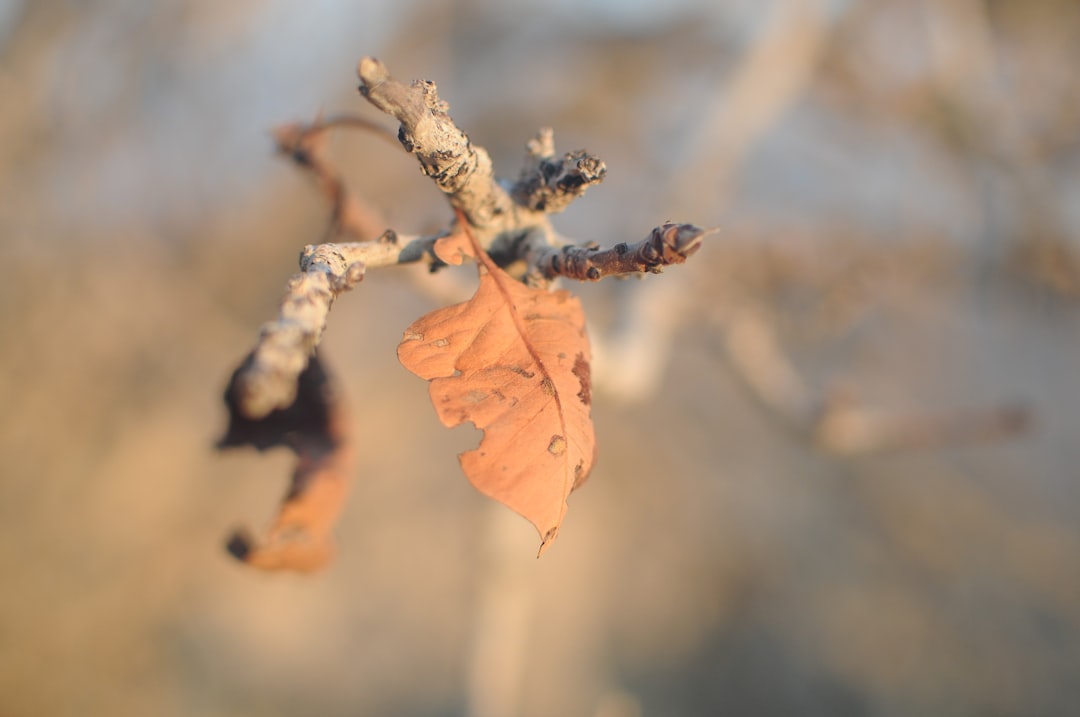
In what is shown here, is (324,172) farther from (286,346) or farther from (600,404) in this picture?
(600,404)

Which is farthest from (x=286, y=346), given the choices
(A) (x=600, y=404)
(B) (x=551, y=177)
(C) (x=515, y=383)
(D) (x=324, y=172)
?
(A) (x=600, y=404)

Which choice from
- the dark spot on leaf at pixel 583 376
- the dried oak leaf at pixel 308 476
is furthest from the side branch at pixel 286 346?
the dried oak leaf at pixel 308 476

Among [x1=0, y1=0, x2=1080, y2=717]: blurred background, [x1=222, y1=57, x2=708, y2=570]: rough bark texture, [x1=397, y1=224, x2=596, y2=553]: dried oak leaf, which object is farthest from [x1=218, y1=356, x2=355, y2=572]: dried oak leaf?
[x1=0, y1=0, x2=1080, y2=717]: blurred background

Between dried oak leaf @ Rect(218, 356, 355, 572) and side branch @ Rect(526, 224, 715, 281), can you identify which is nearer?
side branch @ Rect(526, 224, 715, 281)

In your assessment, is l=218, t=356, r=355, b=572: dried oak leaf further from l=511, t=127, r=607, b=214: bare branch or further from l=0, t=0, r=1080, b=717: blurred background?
l=0, t=0, r=1080, b=717: blurred background

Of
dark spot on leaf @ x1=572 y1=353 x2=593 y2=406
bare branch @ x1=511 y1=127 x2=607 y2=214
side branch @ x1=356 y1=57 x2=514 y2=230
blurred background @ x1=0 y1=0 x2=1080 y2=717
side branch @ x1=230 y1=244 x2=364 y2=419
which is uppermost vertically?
blurred background @ x1=0 y1=0 x2=1080 y2=717

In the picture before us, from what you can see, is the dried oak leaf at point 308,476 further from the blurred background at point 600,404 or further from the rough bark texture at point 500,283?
the blurred background at point 600,404
